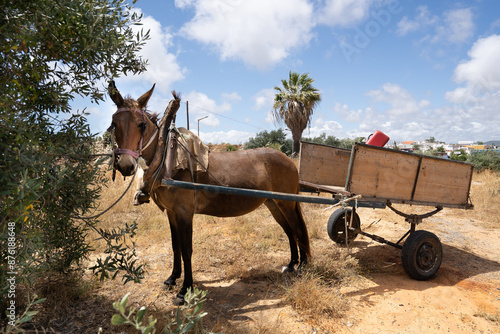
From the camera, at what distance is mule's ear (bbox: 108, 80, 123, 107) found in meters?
3.02

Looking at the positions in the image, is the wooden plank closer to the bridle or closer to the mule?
the mule

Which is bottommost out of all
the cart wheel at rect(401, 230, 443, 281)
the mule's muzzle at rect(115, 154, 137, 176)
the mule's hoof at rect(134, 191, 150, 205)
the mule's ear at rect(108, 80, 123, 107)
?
the cart wheel at rect(401, 230, 443, 281)

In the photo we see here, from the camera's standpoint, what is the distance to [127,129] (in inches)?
122

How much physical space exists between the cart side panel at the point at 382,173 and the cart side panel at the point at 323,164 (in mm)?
1346

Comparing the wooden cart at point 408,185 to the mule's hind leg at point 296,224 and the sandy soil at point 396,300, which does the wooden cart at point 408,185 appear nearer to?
the sandy soil at point 396,300

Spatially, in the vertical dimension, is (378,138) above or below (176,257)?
above

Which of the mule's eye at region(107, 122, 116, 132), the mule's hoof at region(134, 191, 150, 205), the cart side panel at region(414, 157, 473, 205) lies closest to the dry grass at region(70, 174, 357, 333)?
the mule's hoof at region(134, 191, 150, 205)

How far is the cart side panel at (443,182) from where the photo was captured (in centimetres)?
467

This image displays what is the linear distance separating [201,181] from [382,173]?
2744 mm

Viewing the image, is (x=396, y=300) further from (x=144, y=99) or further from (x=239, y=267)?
(x=144, y=99)

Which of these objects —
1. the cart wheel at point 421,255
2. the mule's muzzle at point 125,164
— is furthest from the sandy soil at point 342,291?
the mule's muzzle at point 125,164

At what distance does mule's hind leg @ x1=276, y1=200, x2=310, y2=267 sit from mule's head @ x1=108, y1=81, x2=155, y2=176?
7.85 ft

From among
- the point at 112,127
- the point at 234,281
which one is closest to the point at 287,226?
the point at 234,281

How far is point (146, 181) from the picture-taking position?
140 inches
